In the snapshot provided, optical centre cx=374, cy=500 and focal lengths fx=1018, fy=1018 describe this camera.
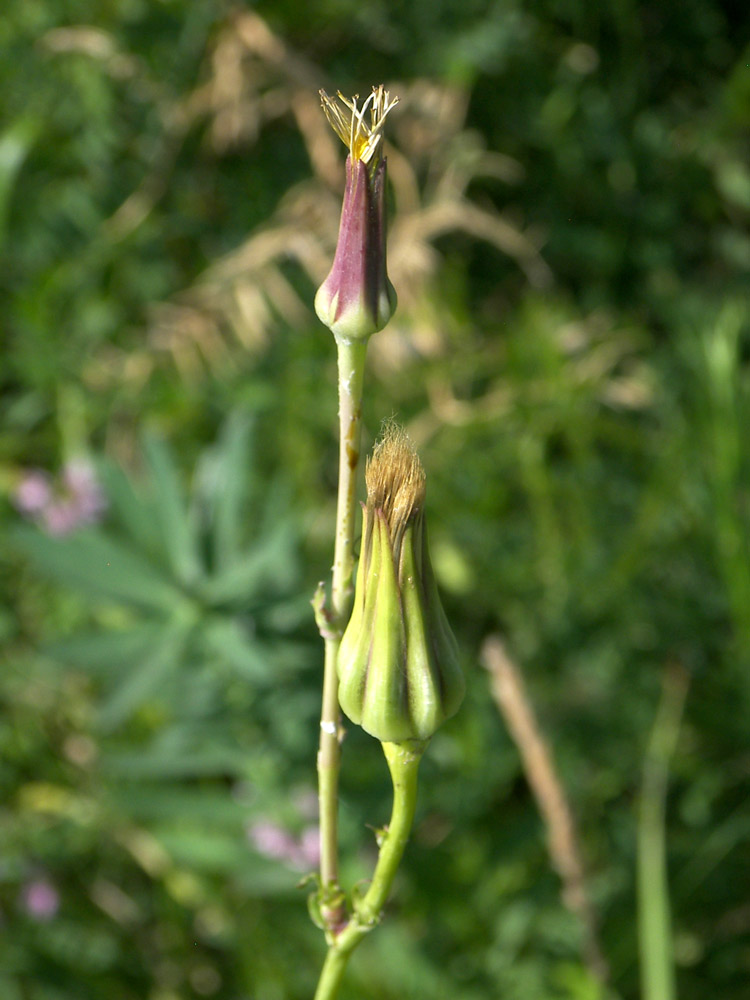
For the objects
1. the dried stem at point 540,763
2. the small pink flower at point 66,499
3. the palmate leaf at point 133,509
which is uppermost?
the small pink flower at point 66,499

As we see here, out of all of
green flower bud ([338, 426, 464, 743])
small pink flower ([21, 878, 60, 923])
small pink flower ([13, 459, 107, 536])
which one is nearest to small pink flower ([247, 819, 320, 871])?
small pink flower ([21, 878, 60, 923])

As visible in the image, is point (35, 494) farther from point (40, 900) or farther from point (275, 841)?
point (275, 841)

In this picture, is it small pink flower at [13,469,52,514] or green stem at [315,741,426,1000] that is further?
small pink flower at [13,469,52,514]

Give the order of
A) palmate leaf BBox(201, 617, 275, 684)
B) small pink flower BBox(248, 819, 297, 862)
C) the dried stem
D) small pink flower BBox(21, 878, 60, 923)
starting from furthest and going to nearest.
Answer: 1. small pink flower BBox(21, 878, 60, 923)
2. small pink flower BBox(248, 819, 297, 862)
3. palmate leaf BBox(201, 617, 275, 684)
4. the dried stem

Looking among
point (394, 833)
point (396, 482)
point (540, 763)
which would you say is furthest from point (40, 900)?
point (396, 482)

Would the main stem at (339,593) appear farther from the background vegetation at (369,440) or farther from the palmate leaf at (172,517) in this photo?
the palmate leaf at (172,517)

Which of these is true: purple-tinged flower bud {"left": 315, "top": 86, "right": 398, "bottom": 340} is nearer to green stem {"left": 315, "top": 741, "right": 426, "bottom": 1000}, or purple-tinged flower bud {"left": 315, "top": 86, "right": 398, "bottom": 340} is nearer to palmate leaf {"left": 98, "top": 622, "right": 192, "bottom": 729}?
green stem {"left": 315, "top": 741, "right": 426, "bottom": 1000}

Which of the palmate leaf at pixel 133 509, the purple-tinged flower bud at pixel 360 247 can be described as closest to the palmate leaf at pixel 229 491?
A: the palmate leaf at pixel 133 509
